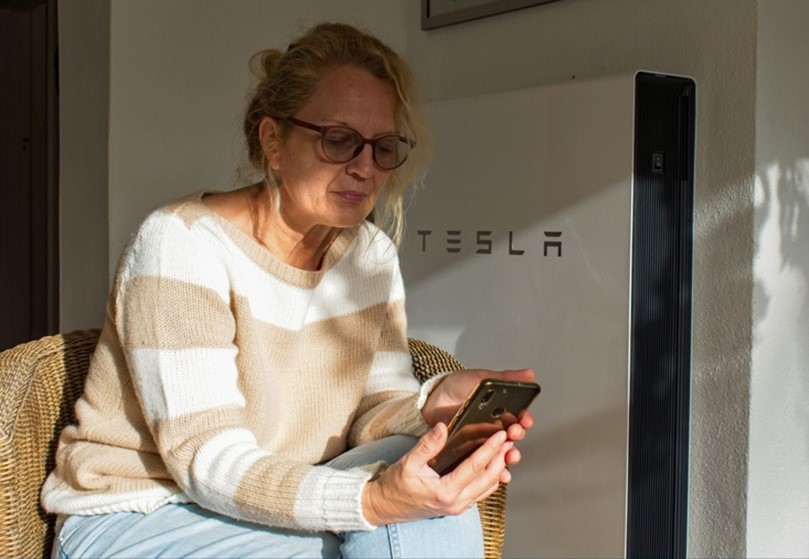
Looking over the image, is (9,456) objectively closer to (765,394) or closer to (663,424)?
(663,424)

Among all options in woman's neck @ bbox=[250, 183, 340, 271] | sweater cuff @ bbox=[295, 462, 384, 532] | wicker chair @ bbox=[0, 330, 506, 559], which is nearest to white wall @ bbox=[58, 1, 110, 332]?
wicker chair @ bbox=[0, 330, 506, 559]

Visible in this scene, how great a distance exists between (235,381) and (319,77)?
543mm

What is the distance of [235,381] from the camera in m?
1.63

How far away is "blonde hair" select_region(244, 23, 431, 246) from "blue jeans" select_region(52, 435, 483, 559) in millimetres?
607

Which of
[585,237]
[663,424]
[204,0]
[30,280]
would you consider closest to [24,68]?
[30,280]

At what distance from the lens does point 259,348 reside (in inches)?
68.8

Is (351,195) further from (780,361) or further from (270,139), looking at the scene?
(780,361)

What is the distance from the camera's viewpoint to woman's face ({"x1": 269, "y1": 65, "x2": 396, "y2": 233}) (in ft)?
5.80

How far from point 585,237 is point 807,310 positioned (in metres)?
0.53

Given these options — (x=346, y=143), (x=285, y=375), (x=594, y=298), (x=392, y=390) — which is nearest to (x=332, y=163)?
(x=346, y=143)

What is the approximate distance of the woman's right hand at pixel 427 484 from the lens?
4.68 ft

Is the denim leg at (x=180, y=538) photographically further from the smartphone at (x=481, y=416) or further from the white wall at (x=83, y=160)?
the white wall at (x=83, y=160)

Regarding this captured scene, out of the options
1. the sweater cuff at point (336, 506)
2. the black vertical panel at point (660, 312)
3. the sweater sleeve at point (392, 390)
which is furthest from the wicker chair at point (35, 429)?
the black vertical panel at point (660, 312)

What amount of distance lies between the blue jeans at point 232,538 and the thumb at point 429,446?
0.38ft
